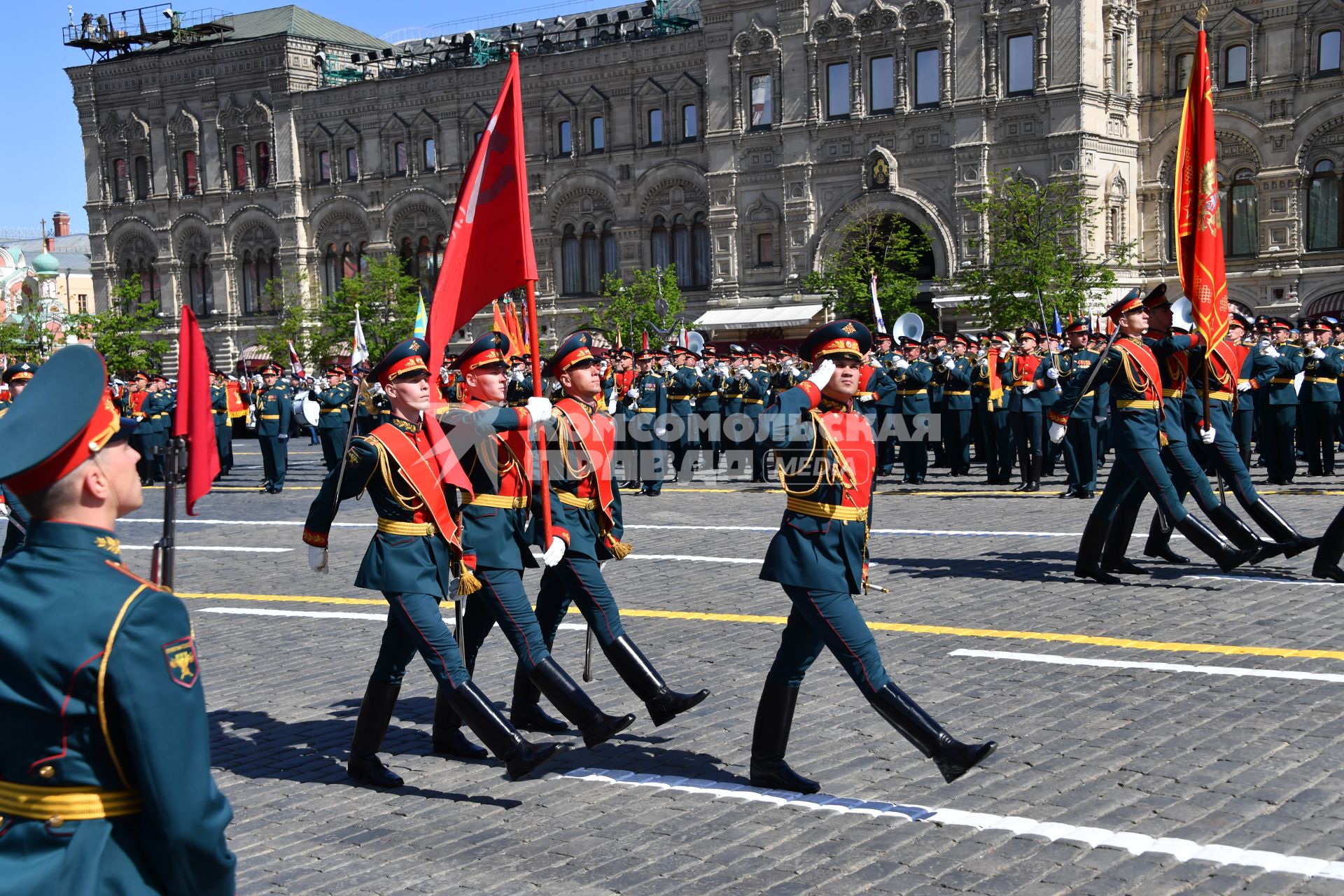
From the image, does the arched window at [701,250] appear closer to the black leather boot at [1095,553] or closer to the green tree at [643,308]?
the green tree at [643,308]

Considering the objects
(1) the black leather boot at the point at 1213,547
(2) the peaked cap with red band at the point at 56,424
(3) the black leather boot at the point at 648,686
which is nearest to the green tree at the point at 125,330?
(1) the black leather boot at the point at 1213,547

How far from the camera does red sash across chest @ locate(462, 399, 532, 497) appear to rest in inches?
268

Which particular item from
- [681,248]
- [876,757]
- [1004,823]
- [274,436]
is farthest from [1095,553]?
[681,248]

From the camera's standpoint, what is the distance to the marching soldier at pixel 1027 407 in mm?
17734

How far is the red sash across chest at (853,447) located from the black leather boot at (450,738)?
7.26ft

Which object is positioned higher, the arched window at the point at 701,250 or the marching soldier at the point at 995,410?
the arched window at the point at 701,250

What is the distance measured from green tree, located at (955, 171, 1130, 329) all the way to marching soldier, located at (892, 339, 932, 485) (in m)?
11.1

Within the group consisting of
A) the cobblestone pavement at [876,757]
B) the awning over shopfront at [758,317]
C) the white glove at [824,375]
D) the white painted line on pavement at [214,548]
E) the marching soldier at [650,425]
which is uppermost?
the awning over shopfront at [758,317]

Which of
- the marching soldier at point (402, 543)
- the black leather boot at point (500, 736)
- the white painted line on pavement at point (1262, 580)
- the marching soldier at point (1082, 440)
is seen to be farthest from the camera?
the marching soldier at point (1082, 440)

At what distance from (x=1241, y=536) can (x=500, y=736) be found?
6402mm

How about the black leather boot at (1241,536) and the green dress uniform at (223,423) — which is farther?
the green dress uniform at (223,423)

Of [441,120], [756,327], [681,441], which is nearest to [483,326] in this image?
[441,120]

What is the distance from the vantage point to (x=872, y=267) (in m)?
37.7

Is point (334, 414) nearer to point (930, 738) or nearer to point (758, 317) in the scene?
point (930, 738)
